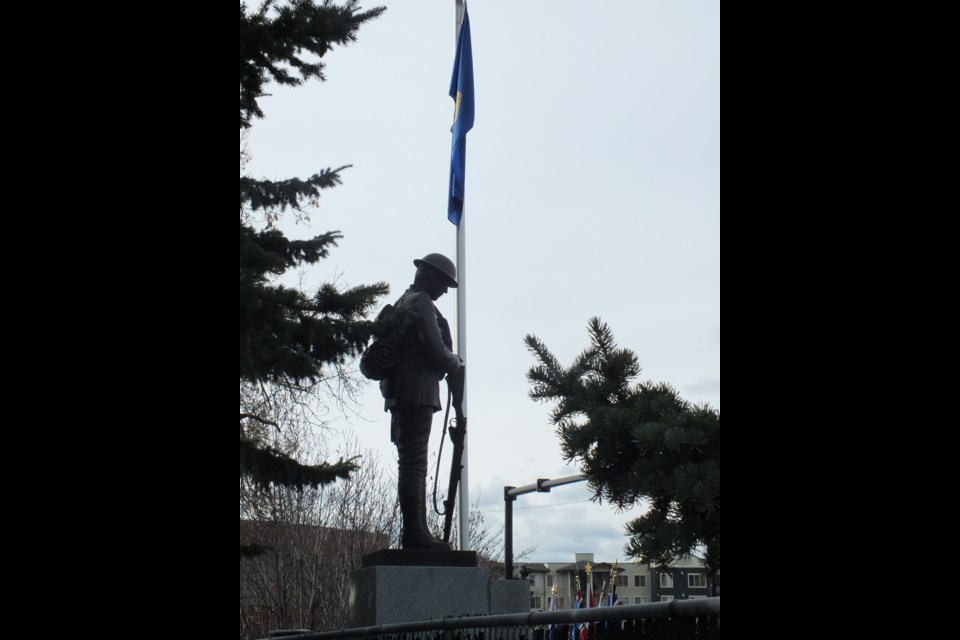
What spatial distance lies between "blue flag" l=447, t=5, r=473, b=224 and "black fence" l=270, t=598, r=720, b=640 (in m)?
9.39

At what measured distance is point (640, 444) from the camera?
12.4 feet

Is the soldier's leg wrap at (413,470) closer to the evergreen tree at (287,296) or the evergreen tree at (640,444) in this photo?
the evergreen tree at (287,296)

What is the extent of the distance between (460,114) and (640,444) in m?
11.9

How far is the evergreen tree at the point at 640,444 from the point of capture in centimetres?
364

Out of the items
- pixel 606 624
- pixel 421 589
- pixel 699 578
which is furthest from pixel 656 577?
pixel 421 589

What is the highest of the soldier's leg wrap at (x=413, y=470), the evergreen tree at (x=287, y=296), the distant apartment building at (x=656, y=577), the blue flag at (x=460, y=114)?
the blue flag at (x=460, y=114)

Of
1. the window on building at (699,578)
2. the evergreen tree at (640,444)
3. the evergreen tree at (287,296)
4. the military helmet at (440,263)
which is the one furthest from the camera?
the military helmet at (440,263)

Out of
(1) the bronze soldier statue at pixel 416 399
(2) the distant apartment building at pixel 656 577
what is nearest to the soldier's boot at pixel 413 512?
(1) the bronze soldier statue at pixel 416 399

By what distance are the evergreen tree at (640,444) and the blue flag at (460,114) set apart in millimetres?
9990

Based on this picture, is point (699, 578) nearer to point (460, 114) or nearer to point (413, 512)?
point (413, 512)

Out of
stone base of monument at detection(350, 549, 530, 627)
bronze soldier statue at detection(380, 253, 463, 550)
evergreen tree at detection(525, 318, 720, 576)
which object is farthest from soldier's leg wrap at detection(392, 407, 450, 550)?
evergreen tree at detection(525, 318, 720, 576)

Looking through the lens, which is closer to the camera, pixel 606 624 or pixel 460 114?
pixel 606 624
